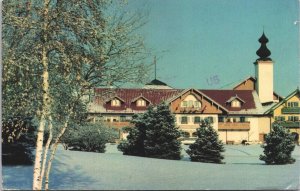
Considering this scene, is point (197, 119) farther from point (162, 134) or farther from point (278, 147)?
point (278, 147)

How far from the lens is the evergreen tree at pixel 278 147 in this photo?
19984mm

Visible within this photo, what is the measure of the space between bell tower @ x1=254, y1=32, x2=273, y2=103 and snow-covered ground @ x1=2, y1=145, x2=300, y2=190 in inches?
113

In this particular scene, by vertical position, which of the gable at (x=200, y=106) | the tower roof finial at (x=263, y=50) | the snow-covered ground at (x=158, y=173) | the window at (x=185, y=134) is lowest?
the snow-covered ground at (x=158, y=173)

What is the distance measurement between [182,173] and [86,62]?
5.82 meters

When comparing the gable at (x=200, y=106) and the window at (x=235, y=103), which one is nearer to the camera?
the window at (x=235, y=103)

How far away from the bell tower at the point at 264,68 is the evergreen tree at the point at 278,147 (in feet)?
8.21

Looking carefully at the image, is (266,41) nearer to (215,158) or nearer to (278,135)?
(278,135)

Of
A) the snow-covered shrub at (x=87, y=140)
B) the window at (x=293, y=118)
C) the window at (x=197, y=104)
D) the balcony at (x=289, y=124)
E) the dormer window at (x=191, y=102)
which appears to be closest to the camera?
the window at (x=293, y=118)

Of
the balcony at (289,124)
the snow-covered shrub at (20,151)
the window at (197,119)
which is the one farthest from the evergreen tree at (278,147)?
the snow-covered shrub at (20,151)

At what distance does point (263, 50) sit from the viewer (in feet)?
54.0

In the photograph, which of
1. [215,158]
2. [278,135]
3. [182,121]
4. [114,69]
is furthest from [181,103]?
[114,69]

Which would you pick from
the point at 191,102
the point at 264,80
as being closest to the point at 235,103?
the point at 191,102

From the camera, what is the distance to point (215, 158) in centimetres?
2262

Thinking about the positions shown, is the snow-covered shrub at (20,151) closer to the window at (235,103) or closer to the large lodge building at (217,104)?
the large lodge building at (217,104)
